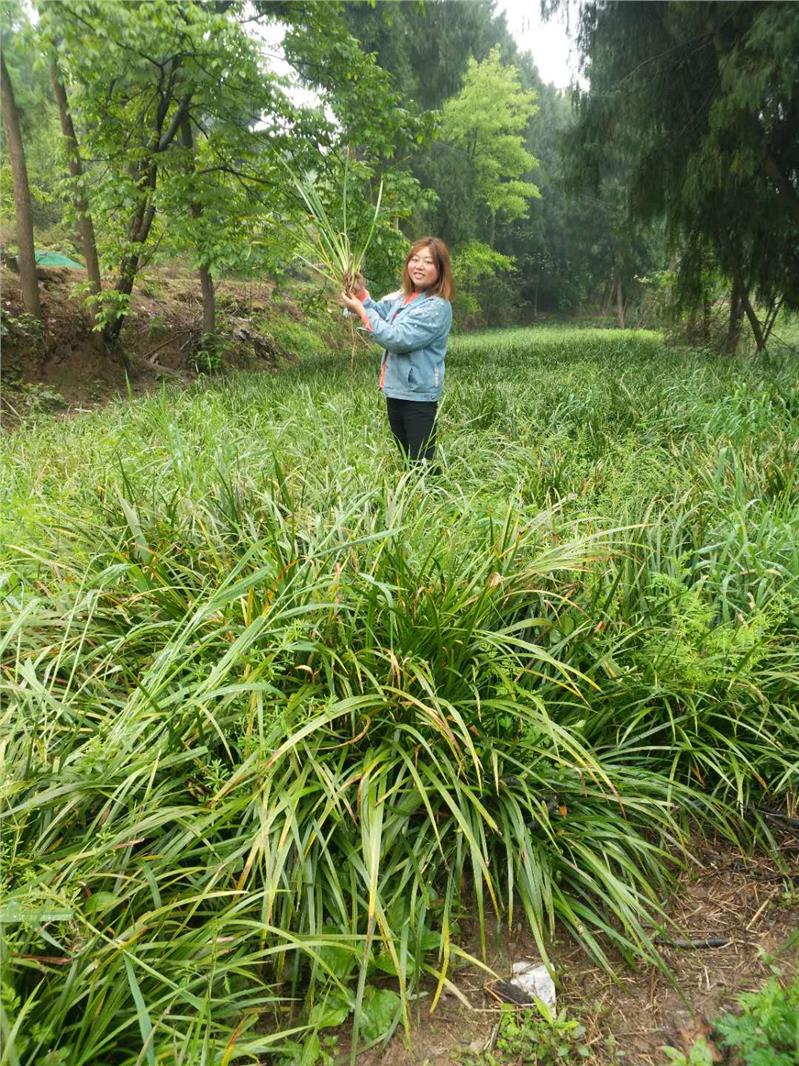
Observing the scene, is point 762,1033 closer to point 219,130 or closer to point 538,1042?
point 538,1042

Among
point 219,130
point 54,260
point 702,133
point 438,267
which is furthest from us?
point 54,260

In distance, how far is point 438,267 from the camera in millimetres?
3344

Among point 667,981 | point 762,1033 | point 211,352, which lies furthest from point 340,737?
point 211,352

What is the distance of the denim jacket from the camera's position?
10.5ft

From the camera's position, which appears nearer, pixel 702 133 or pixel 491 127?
pixel 702 133

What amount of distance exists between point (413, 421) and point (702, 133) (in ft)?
22.1

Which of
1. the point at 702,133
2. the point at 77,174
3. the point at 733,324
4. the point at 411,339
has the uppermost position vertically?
the point at 77,174

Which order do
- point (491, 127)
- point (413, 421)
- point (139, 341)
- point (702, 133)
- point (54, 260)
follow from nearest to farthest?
point (413, 421) < point (702, 133) < point (139, 341) < point (54, 260) < point (491, 127)

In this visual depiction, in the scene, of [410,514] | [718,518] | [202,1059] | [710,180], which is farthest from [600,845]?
[710,180]

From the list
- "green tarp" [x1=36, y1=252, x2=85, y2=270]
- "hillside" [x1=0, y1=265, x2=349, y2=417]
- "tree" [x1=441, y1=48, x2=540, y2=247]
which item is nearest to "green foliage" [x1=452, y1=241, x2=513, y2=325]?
"tree" [x1=441, y1=48, x2=540, y2=247]

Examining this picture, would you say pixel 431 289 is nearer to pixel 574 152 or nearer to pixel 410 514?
pixel 410 514

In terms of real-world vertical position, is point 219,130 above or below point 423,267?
above

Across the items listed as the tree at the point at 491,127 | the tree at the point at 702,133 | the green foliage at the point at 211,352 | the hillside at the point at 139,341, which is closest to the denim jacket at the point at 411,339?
the hillside at the point at 139,341

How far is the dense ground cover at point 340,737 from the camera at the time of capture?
121cm
